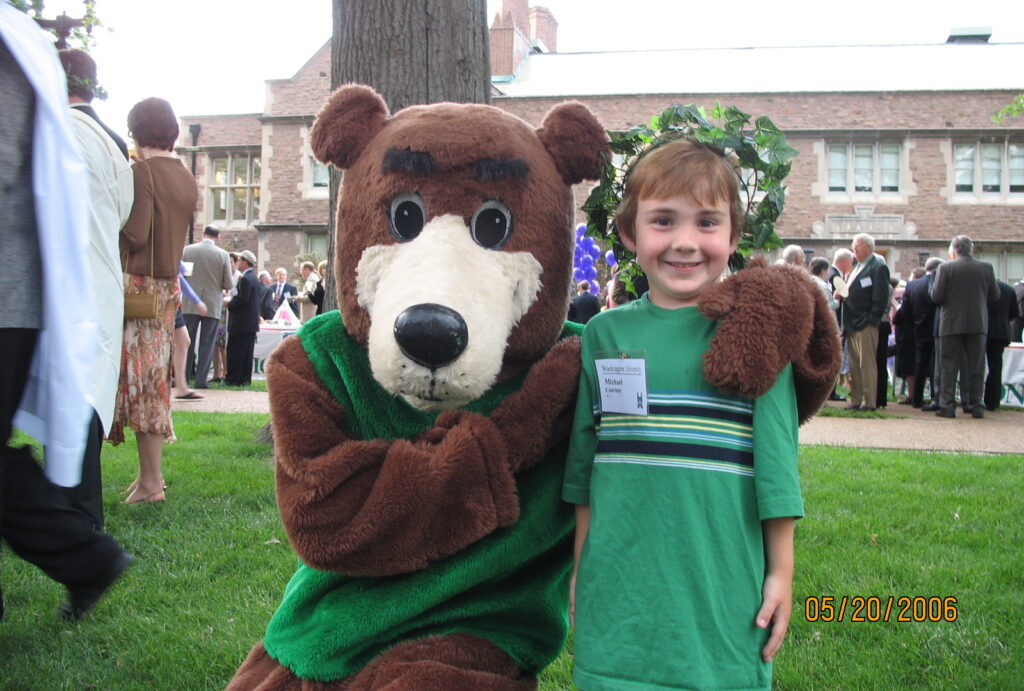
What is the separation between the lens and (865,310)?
9438 mm

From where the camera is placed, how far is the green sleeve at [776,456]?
5.29 ft

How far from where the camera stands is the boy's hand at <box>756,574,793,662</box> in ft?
5.41

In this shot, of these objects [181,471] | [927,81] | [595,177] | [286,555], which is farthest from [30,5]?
[927,81]

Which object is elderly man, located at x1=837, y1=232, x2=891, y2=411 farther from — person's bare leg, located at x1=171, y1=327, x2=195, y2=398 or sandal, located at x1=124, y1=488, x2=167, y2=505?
sandal, located at x1=124, y1=488, x2=167, y2=505

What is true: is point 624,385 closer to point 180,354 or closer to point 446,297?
point 446,297

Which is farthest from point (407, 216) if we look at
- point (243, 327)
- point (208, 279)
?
point (243, 327)

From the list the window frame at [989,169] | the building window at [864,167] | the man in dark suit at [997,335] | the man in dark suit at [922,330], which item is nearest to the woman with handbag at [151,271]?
the man in dark suit at [922,330]

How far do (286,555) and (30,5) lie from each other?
11265mm

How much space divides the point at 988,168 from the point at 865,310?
16435 millimetres

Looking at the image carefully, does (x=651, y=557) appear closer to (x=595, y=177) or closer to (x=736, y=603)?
(x=736, y=603)

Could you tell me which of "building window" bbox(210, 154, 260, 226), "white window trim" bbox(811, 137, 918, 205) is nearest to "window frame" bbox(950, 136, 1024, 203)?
"white window trim" bbox(811, 137, 918, 205)

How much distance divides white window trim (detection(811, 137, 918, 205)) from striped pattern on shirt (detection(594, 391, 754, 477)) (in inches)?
898

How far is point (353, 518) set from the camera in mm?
1669
